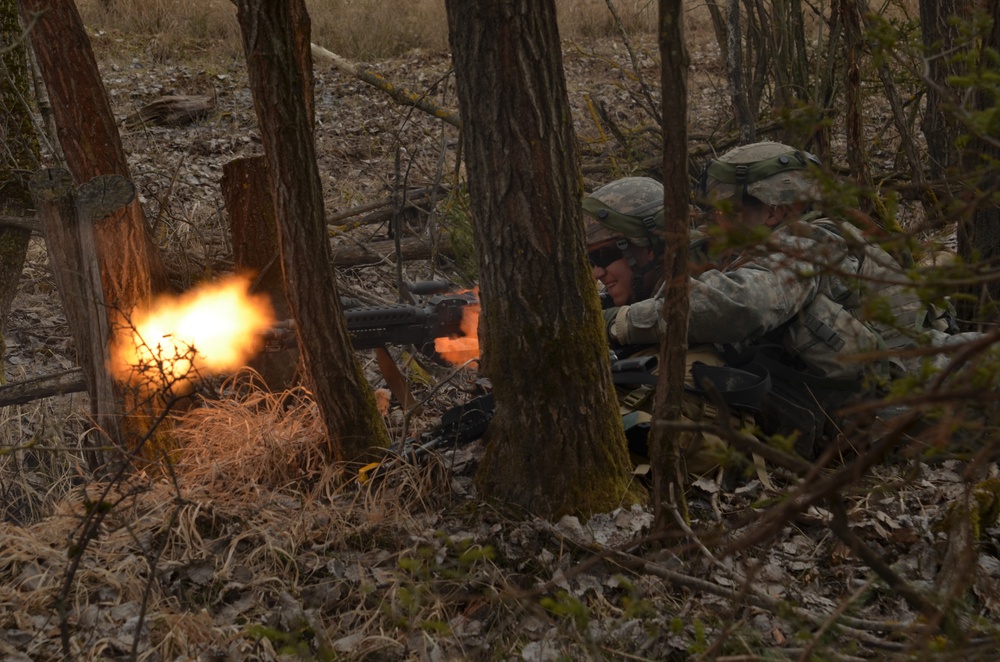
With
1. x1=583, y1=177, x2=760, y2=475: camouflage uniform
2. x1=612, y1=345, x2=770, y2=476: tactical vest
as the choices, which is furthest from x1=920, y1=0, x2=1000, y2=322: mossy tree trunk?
x1=583, y1=177, x2=760, y2=475: camouflage uniform

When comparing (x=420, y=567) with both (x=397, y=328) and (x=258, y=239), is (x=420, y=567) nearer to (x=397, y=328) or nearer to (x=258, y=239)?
(x=397, y=328)

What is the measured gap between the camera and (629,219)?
452 centimetres

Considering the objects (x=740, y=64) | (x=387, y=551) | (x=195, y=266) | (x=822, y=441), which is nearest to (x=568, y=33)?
(x=740, y=64)

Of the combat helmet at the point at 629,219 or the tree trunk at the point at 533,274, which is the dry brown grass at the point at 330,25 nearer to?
the combat helmet at the point at 629,219

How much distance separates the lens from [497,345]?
3.47 m

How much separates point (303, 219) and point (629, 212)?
1.67m

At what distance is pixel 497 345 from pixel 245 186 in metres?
2.15

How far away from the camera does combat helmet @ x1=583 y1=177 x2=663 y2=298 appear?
14.8ft

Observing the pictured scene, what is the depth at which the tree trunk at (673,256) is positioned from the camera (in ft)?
8.86

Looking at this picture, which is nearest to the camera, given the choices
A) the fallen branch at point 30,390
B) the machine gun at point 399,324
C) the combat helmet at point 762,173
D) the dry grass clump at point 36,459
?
the combat helmet at point 762,173

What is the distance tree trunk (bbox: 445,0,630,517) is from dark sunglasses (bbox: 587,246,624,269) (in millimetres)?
1287

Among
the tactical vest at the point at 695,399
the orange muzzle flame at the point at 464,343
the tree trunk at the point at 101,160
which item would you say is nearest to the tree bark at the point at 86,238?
the tree trunk at the point at 101,160

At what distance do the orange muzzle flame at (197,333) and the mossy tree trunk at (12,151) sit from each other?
1.50m

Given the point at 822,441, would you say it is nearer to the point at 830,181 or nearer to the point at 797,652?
the point at 797,652
